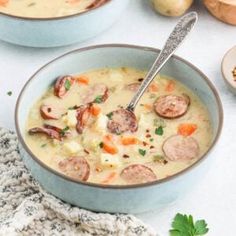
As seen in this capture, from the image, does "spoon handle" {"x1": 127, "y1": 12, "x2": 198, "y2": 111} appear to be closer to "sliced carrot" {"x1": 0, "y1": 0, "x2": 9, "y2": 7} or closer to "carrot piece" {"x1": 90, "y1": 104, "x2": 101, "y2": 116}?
"carrot piece" {"x1": 90, "y1": 104, "x2": 101, "y2": 116}

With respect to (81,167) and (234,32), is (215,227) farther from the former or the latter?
(234,32)

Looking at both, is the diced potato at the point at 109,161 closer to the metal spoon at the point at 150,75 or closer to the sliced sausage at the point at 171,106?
the metal spoon at the point at 150,75

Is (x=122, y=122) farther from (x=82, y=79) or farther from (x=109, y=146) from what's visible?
(x=82, y=79)

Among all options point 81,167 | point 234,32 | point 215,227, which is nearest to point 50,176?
point 81,167

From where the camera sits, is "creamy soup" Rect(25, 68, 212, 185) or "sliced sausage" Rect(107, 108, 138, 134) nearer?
"creamy soup" Rect(25, 68, 212, 185)

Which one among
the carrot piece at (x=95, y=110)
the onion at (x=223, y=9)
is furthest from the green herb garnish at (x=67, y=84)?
the onion at (x=223, y=9)

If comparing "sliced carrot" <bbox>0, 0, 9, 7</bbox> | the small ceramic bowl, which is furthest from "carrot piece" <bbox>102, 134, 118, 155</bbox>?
"sliced carrot" <bbox>0, 0, 9, 7</bbox>
